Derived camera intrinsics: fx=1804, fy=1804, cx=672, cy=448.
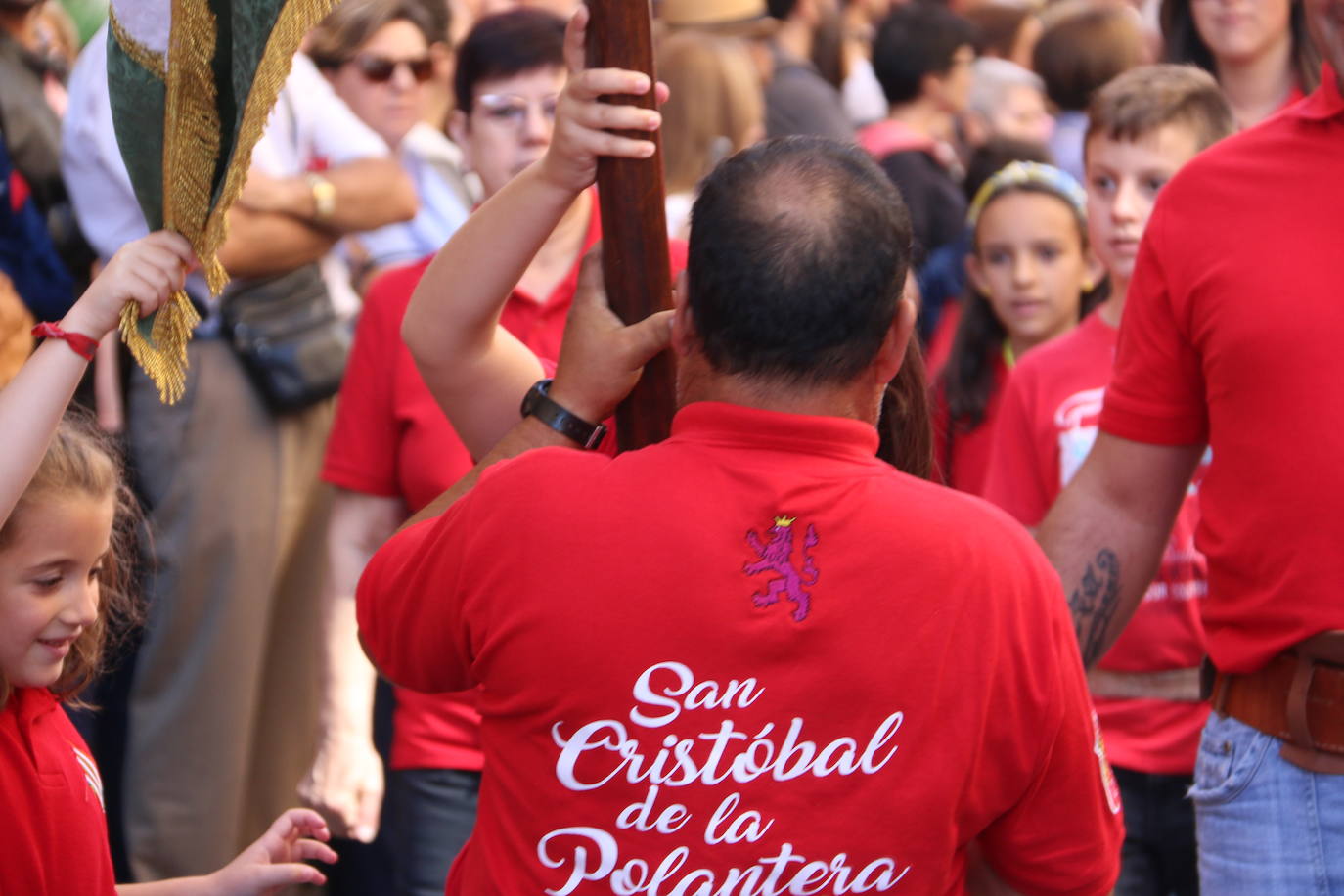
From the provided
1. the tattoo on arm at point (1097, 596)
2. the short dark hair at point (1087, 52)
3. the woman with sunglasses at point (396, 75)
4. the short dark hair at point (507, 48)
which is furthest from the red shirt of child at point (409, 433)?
the short dark hair at point (1087, 52)

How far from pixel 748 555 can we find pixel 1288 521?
98cm

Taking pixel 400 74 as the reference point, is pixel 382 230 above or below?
below

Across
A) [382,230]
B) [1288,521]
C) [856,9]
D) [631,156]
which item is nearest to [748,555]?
[631,156]

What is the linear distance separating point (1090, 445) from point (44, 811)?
A: 2160 millimetres

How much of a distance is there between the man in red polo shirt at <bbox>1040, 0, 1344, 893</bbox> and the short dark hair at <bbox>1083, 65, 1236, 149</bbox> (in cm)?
128

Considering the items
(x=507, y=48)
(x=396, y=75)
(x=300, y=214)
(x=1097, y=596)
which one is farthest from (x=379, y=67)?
(x=1097, y=596)

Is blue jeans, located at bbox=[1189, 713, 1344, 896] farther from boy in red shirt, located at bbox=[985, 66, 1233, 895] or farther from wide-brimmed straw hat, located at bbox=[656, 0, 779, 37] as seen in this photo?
wide-brimmed straw hat, located at bbox=[656, 0, 779, 37]

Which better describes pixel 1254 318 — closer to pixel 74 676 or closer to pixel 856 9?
pixel 74 676

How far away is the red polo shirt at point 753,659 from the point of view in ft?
6.12

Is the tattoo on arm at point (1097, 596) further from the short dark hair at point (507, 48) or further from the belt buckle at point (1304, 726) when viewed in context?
the short dark hair at point (507, 48)

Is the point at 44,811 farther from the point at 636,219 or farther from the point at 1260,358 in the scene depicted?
the point at 1260,358

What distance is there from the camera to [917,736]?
1878 mm

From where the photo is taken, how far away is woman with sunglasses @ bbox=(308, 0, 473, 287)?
17.9 ft

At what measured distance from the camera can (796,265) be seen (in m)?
1.88
